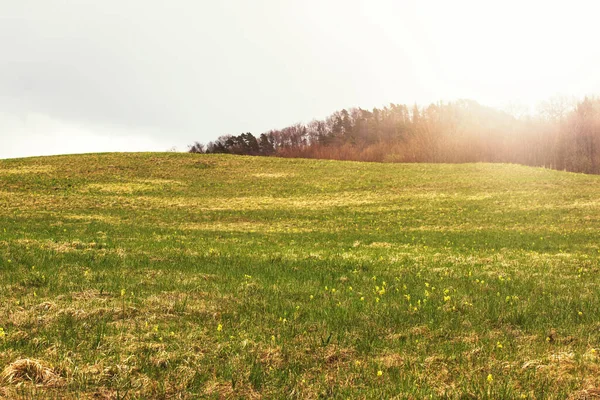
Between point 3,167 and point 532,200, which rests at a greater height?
point 3,167

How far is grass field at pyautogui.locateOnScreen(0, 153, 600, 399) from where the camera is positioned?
21.4 ft

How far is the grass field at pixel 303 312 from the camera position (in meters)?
6.52

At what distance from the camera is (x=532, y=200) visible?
42.5 meters

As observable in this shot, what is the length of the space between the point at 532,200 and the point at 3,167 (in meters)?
64.0

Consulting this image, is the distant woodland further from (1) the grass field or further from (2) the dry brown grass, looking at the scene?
(2) the dry brown grass

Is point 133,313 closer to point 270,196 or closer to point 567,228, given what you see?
point 567,228

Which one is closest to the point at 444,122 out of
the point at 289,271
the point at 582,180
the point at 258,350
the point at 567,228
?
the point at 582,180

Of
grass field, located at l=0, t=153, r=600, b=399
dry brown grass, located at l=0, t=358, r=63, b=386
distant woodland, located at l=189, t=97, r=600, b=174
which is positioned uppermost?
distant woodland, located at l=189, t=97, r=600, b=174

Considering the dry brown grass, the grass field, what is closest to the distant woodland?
the grass field

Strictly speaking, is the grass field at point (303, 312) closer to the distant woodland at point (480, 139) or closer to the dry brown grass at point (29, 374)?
the dry brown grass at point (29, 374)

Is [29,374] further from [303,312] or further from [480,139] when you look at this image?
[480,139]

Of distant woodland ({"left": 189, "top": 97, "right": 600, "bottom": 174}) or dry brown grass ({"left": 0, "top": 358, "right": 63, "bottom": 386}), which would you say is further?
distant woodland ({"left": 189, "top": 97, "right": 600, "bottom": 174})

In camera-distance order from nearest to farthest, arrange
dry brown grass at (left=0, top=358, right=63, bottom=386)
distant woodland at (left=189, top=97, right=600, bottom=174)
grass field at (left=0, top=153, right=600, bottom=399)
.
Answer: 1. dry brown grass at (left=0, top=358, right=63, bottom=386)
2. grass field at (left=0, top=153, right=600, bottom=399)
3. distant woodland at (left=189, top=97, right=600, bottom=174)

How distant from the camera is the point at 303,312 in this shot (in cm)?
1006
